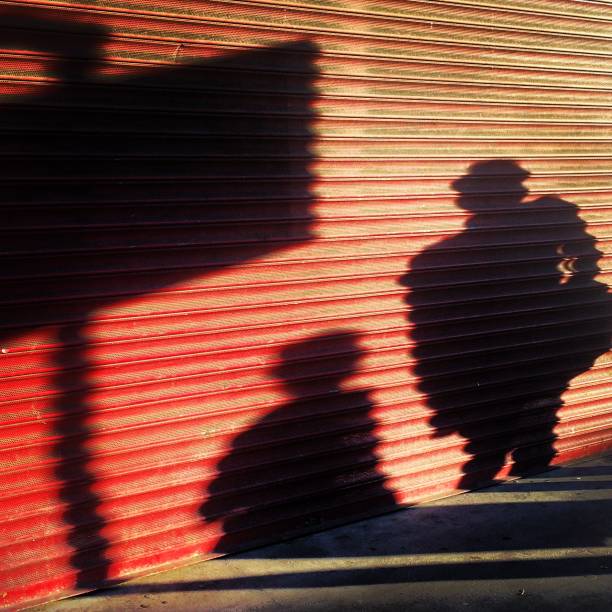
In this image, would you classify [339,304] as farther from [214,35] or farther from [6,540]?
[6,540]

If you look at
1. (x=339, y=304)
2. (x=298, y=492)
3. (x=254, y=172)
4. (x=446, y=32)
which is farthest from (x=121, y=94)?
(x=298, y=492)

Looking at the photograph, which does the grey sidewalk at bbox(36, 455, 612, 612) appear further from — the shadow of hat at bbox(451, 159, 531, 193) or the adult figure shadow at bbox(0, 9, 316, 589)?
the shadow of hat at bbox(451, 159, 531, 193)

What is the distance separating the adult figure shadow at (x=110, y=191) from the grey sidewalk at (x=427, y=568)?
64 centimetres

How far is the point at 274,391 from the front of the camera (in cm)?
494

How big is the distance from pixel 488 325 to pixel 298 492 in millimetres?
1824

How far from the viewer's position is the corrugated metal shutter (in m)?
4.23

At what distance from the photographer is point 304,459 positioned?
5.08 m

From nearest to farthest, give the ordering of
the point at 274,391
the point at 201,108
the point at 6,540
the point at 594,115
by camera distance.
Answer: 1. the point at 6,540
2. the point at 201,108
3. the point at 274,391
4. the point at 594,115

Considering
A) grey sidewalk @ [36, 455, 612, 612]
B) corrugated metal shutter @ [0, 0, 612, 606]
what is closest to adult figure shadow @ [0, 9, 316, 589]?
corrugated metal shutter @ [0, 0, 612, 606]

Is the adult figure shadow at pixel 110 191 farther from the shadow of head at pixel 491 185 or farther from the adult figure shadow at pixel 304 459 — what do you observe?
the shadow of head at pixel 491 185

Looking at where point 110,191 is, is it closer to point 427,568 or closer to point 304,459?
point 304,459

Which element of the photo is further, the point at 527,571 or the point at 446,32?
the point at 446,32

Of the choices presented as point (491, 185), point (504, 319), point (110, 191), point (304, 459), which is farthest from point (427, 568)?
point (110, 191)

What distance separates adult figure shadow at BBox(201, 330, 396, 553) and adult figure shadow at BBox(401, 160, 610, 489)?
1.90 ft
